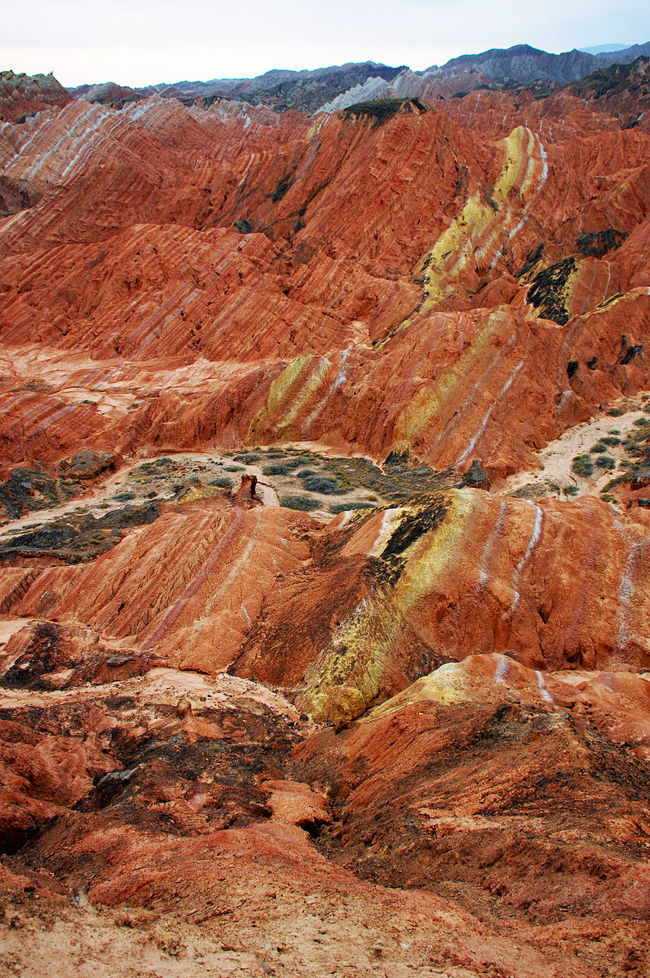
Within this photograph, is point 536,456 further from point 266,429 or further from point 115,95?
point 115,95

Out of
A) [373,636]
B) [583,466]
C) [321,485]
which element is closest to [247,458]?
[321,485]

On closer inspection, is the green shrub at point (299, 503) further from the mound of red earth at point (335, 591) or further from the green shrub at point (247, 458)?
the green shrub at point (247, 458)

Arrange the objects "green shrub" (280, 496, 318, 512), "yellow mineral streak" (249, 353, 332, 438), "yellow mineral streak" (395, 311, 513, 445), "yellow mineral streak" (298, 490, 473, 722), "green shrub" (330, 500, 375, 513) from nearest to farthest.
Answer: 1. "yellow mineral streak" (298, 490, 473, 722)
2. "green shrub" (330, 500, 375, 513)
3. "green shrub" (280, 496, 318, 512)
4. "yellow mineral streak" (395, 311, 513, 445)
5. "yellow mineral streak" (249, 353, 332, 438)

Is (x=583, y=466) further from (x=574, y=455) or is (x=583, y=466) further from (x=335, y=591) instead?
(x=335, y=591)

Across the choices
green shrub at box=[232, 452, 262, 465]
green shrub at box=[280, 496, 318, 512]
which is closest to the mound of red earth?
green shrub at box=[280, 496, 318, 512]

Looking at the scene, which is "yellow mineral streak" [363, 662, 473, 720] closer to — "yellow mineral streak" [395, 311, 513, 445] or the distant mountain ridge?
"yellow mineral streak" [395, 311, 513, 445]
